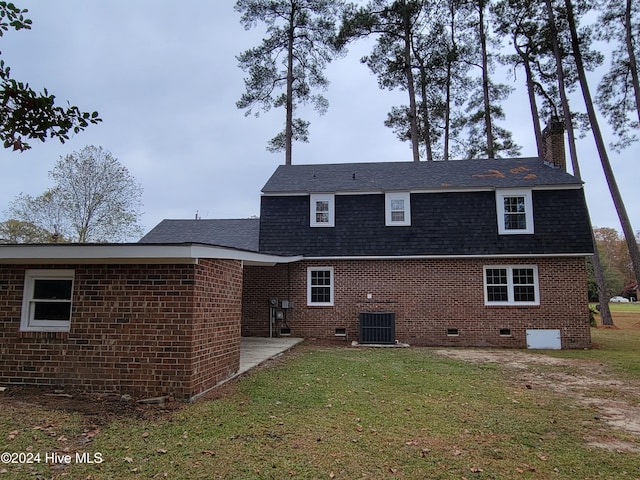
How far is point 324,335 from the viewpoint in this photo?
14.1 m

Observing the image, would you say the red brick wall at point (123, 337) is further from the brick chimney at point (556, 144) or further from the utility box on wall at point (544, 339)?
the brick chimney at point (556, 144)

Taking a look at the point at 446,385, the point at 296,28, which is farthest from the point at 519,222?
the point at 296,28

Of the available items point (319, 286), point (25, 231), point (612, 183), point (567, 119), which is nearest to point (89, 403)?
point (319, 286)

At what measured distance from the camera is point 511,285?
13.7 m

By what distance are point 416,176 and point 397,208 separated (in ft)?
6.52

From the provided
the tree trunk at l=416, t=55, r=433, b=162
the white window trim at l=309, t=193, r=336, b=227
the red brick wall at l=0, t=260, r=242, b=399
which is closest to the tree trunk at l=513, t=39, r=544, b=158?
the tree trunk at l=416, t=55, r=433, b=162

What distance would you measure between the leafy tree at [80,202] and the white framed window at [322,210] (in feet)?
55.4

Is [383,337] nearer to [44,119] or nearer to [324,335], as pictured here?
[324,335]

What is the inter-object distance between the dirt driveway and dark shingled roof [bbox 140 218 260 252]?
825 centimetres

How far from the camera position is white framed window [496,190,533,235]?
548 inches

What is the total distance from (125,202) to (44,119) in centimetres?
2548

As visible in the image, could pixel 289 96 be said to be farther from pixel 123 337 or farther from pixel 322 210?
pixel 123 337

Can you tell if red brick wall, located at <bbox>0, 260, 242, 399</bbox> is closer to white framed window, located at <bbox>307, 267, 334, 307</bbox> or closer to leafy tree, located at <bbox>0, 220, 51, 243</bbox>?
white framed window, located at <bbox>307, 267, 334, 307</bbox>

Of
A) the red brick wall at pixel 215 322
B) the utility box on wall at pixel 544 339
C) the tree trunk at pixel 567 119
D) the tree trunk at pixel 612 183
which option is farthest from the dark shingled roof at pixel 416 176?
the red brick wall at pixel 215 322
